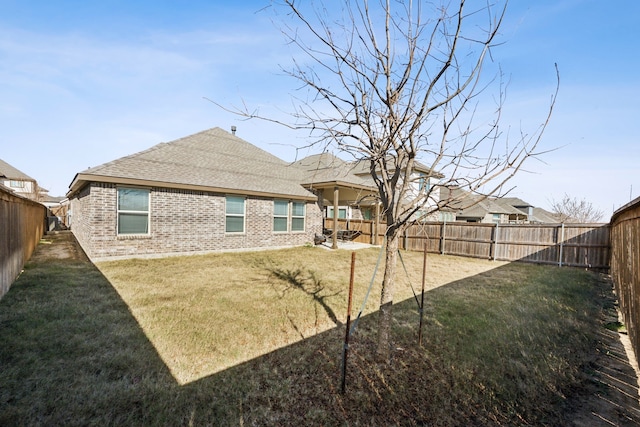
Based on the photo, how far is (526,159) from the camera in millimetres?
3051

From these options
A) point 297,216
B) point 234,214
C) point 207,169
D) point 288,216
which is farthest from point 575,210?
point 207,169

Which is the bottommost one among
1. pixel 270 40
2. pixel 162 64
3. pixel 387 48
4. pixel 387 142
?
pixel 387 142

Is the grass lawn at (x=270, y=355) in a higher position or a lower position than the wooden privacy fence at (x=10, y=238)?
lower

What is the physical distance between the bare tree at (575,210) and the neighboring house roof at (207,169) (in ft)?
→ 114

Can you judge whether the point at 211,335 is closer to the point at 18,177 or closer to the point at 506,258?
the point at 506,258

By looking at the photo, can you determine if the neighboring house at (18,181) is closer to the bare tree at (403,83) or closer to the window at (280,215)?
the window at (280,215)

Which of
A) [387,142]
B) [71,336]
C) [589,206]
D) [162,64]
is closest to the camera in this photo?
[387,142]

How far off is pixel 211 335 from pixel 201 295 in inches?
82.7

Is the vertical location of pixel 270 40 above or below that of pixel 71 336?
above

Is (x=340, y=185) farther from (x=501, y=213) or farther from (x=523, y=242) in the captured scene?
(x=501, y=213)

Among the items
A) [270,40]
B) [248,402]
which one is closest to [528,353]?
[248,402]

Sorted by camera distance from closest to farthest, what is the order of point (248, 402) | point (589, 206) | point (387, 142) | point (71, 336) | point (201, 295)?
1. point (248, 402)
2. point (387, 142)
3. point (71, 336)
4. point (201, 295)
5. point (589, 206)

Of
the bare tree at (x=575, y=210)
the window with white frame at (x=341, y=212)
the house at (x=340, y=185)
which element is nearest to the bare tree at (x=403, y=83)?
the house at (x=340, y=185)

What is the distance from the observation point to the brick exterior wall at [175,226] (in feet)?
29.1
